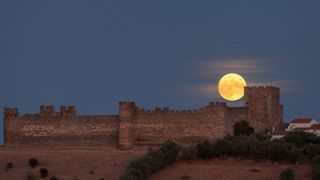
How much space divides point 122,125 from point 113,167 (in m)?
5.42

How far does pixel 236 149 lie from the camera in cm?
7881

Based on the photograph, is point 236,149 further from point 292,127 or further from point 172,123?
point 292,127

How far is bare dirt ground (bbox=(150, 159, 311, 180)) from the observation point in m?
74.7

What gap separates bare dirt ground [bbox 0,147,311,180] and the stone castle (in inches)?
59.3

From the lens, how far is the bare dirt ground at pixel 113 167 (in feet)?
247

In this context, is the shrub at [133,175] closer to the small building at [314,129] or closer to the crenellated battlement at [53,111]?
the crenellated battlement at [53,111]

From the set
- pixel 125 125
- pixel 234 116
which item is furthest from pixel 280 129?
pixel 125 125

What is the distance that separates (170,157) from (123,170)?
2.95m

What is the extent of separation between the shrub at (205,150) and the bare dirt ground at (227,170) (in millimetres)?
346

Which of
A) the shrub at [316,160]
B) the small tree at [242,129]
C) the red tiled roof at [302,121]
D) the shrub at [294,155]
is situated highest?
the red tiled roof at [302,121]

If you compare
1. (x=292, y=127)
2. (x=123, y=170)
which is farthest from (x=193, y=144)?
(x=292, y=127)

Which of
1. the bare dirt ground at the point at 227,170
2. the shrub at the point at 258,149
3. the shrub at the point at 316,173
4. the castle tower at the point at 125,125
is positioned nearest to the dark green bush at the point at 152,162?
the bare dirt ground at the point at 227,170

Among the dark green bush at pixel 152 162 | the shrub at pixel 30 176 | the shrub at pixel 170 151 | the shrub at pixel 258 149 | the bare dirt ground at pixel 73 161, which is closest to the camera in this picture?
the dark green bush at pixel 152 162

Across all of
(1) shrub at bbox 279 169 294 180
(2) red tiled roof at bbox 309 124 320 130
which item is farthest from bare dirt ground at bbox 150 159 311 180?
(2) red tiled roof at bbox 309 124 320 130
